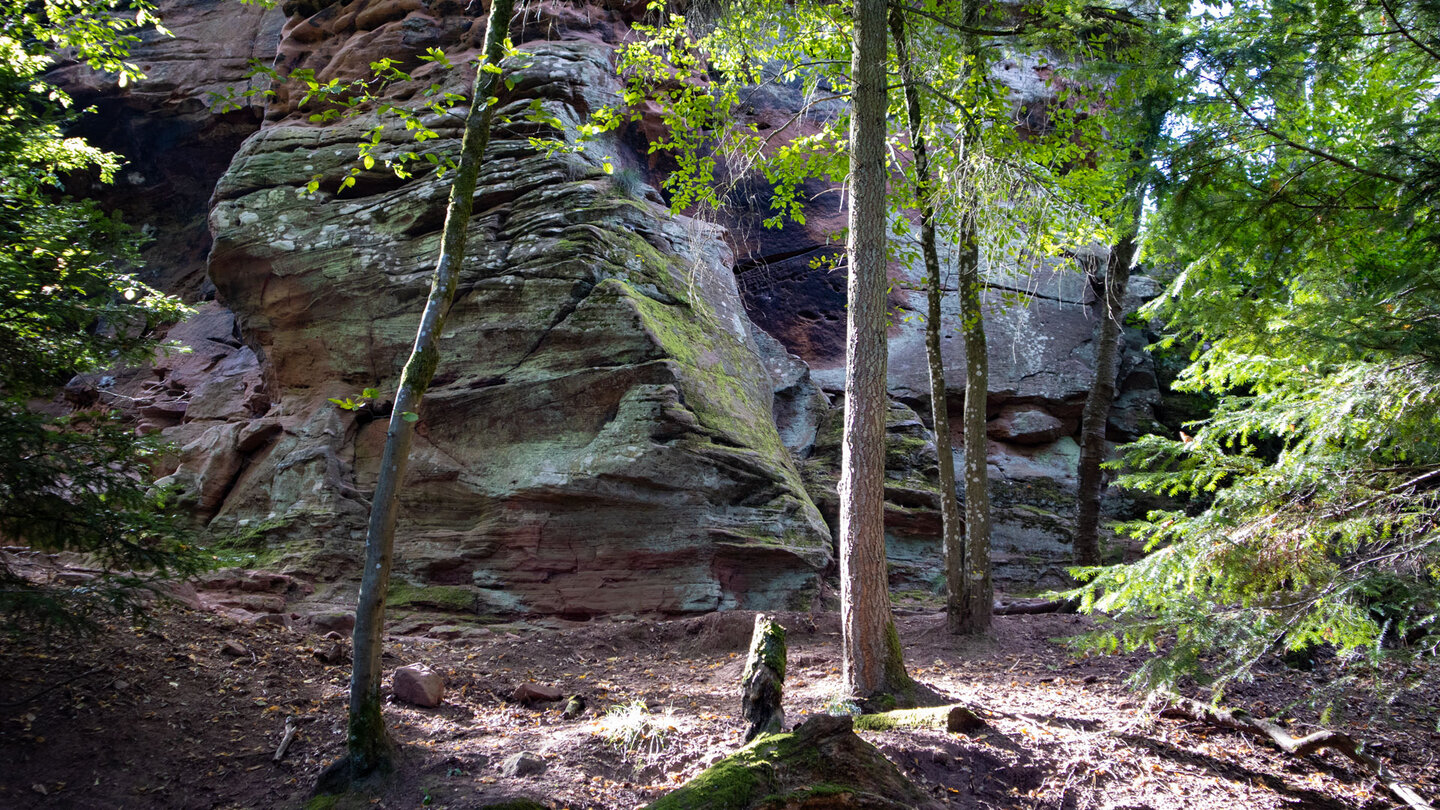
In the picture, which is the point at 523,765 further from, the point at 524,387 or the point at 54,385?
the point at 524,387

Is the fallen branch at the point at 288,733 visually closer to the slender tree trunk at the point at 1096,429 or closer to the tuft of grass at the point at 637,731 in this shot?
the tuft of grass at the point at 637,731

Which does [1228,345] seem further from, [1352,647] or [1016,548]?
[1016,548]

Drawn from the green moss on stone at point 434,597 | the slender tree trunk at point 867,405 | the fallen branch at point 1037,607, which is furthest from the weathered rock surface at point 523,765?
the fallen branch at point 1037,607

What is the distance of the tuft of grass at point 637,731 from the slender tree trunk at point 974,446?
4.34 metres

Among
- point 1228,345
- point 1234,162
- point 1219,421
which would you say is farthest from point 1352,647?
point 1234,162

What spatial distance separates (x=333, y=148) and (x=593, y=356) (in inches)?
266

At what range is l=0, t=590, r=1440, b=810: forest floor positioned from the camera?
5137mm

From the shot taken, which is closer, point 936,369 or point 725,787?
point 725,787

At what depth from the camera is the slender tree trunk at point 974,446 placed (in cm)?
904

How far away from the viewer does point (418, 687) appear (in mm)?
6781

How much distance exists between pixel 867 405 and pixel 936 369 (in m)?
3.18

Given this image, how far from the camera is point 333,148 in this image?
13750mm

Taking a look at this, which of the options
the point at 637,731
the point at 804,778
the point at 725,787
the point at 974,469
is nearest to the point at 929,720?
the point at 804,778

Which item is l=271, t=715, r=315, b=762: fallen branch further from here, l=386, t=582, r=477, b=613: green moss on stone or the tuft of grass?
l=386, t=582, r=477, b=613: green moss on stone
